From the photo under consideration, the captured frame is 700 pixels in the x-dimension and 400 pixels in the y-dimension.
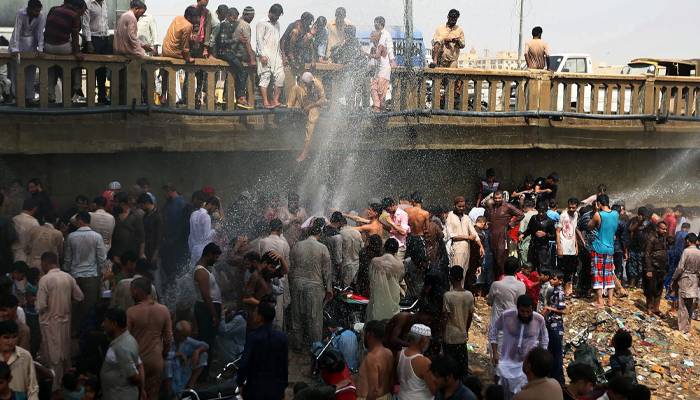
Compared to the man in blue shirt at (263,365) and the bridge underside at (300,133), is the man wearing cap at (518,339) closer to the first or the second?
the man in blue shirt at (263,365)

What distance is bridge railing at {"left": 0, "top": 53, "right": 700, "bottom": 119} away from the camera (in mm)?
15812

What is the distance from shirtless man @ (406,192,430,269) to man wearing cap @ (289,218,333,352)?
173cm

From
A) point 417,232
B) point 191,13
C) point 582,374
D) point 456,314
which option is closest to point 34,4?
point 191,13

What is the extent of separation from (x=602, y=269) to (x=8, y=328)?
9.86m

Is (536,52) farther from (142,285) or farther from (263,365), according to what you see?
(263,365)

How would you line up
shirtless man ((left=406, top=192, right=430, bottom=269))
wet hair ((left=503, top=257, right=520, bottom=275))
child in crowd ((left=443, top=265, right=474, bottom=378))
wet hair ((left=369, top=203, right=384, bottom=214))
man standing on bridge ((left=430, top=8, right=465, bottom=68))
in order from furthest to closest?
man standing on bridge ((left=430, top=8, right=465, bottom=68)) → wet hair ((left=369, top=203, right=384, bottom=214)) → shirtless man ((left=406, top=192, right=430, bottom=269)) → wet hair ((left=503, top=257, right=520, bottom=275)) → child in crowd ((left=443, top=265, right=474, bottom=378))

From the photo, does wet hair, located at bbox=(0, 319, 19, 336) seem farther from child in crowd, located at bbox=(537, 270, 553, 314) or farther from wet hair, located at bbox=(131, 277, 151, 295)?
child in crowd, located at bbox=(537, 270, 553, 314)

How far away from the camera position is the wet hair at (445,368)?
9094 millimetres

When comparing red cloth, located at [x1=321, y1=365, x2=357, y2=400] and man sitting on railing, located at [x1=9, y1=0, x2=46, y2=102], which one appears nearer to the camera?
red cloth, located at [x1=321, y1=365, x2=357, y2=400]

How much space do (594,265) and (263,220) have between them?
17.3 feet

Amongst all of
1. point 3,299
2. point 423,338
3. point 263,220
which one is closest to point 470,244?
point 263,220

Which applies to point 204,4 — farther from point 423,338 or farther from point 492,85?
point 423,338

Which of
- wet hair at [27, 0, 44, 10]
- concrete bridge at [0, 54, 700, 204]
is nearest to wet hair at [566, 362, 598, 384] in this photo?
concrete bridge at [0, 54, 700, 204]

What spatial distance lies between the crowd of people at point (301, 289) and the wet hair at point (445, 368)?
15mm
